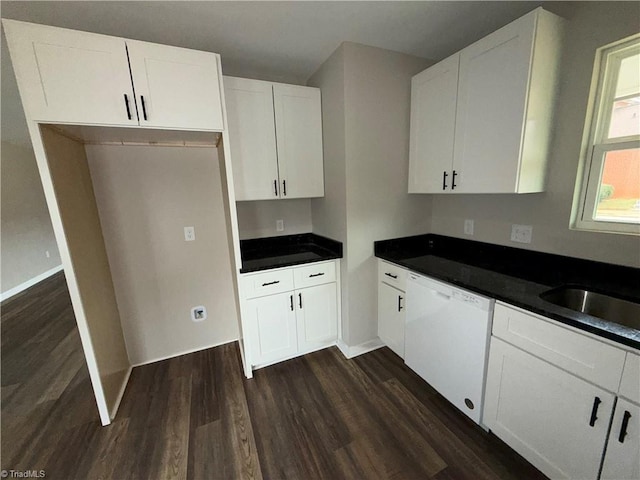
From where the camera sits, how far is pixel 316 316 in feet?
7.13

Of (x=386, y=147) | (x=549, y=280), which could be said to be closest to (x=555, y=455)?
(x=549, y=280)

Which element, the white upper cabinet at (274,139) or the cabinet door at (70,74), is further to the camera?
the white upper cabinet at (274,139)

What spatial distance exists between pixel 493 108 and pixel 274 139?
1.54 metres

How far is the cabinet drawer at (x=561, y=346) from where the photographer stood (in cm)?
93

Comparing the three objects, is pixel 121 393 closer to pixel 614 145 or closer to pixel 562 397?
pixel 562 397

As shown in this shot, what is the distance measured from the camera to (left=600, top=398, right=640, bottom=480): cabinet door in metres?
0.89

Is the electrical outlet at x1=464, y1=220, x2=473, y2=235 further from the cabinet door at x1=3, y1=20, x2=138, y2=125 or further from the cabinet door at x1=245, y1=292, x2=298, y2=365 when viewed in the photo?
the cabinet door at x1=3, y1=20, x2=138, y2=125

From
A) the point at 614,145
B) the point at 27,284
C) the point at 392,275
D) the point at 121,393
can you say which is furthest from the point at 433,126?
the point at 27,284

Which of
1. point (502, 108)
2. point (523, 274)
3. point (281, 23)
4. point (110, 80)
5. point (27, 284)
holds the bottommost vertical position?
point (27, 284)

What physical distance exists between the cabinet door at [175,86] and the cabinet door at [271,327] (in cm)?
132

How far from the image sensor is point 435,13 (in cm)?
152

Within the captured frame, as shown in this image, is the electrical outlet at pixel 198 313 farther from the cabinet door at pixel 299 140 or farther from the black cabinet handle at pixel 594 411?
the black cabinet handle at pixel 594 411

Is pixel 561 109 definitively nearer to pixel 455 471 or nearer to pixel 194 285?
pixel 455 471

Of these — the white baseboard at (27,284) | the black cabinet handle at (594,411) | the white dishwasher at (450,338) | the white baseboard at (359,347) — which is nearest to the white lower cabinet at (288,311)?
the white baseboard at (359,347)
